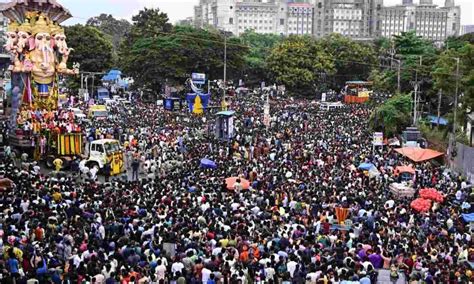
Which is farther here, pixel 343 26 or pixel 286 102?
pixel 343 26

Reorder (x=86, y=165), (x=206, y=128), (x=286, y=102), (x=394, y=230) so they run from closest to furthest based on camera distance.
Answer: (x=394, y=230), (x=86, y=165), (x=206, y=128), (x=286, y=102)

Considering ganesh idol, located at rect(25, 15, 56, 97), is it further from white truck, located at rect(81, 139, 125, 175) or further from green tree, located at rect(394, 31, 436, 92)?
green tree, located at rect(394, 31, 436, 92)

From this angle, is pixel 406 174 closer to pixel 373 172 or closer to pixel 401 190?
pixel 373 172

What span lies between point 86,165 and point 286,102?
3742 cm

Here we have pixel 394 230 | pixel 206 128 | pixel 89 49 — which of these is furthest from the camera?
pixel 89 49

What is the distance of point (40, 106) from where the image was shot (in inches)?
1321

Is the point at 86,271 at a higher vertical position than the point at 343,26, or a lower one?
lower

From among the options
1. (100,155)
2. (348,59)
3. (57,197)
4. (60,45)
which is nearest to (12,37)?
(60,45)

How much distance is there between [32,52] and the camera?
33.5 meters

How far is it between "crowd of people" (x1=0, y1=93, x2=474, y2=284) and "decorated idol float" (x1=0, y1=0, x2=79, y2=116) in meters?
6.77

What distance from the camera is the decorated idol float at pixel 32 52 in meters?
33.3

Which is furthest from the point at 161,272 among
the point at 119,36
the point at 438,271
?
the point at 119,36

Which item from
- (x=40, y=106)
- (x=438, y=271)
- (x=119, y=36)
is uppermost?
(x=119, y=36)

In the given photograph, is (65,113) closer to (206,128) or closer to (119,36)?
(206,128)
